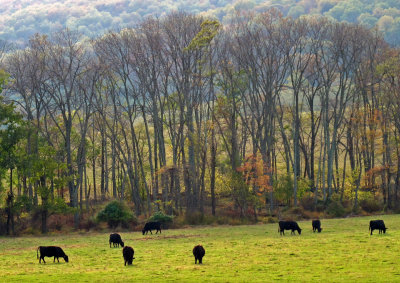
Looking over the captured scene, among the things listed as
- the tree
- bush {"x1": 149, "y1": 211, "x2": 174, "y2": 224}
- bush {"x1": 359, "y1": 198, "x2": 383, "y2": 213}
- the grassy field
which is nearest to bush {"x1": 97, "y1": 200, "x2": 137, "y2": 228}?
bush {"x1": 149, "y1": 211, "x2": 174, "y2": 224}

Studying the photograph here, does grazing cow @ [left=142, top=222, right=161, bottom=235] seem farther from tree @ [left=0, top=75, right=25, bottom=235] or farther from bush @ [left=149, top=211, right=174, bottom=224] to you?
tree @ [left=0, top=75, right=25, bottom=235]

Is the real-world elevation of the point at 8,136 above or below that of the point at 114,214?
above

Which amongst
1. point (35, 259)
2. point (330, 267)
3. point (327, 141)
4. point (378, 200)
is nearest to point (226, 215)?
point (327, 141)

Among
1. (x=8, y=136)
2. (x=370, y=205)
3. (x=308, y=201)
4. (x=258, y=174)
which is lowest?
(x=370, y=205)

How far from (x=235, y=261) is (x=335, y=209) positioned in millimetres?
36132

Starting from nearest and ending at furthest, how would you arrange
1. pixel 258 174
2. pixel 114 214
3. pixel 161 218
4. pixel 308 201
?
1. pixel 114 214
2. pixel 161 218
3. pixel 258 174
4. pixel 308 201

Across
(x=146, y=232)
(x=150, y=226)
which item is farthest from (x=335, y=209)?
(x=146, y=232)

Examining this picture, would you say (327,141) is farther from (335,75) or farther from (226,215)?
(226,215)

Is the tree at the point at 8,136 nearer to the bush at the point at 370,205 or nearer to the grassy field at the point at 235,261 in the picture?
the grassy field at the point at 235,261

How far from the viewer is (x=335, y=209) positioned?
57125 mm

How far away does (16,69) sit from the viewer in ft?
177

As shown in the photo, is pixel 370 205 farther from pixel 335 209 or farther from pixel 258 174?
pixel 258 174

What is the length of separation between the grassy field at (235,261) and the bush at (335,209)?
862 inches

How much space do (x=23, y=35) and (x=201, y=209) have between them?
15926 cm
